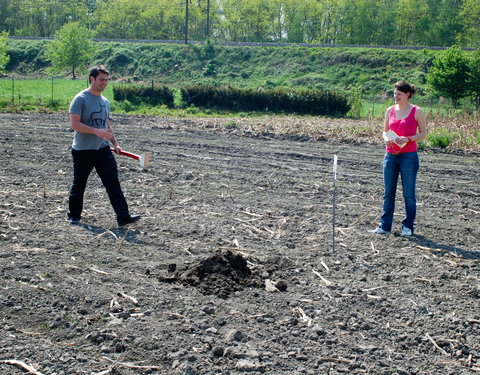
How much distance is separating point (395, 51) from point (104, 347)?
59.8m

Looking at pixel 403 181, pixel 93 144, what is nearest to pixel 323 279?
pixel 403 181

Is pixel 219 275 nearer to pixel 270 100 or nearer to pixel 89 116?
pixel 89 116

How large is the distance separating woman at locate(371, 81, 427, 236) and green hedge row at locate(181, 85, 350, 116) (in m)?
22.7

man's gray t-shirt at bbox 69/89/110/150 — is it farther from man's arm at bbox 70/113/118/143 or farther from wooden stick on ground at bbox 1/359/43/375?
Result: wooden stick on ground at bbox 1/359/43/375

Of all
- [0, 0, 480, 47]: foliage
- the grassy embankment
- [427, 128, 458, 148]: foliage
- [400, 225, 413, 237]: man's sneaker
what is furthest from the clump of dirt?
[0, 0, 480, 47]: foliage

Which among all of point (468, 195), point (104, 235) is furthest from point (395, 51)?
point (104, 235)

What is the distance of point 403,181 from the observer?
7895 mm

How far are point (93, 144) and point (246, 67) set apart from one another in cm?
5637

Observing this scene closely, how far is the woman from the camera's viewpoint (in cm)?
773

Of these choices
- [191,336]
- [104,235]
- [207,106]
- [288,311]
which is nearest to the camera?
[191,336]

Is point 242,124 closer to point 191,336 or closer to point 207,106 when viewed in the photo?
point 207,106

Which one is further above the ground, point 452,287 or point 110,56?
point 110,56

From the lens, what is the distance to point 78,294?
5.68 metres

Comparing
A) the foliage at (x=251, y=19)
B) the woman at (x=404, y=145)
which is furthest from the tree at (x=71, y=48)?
the woman at (x=404, y=145)
